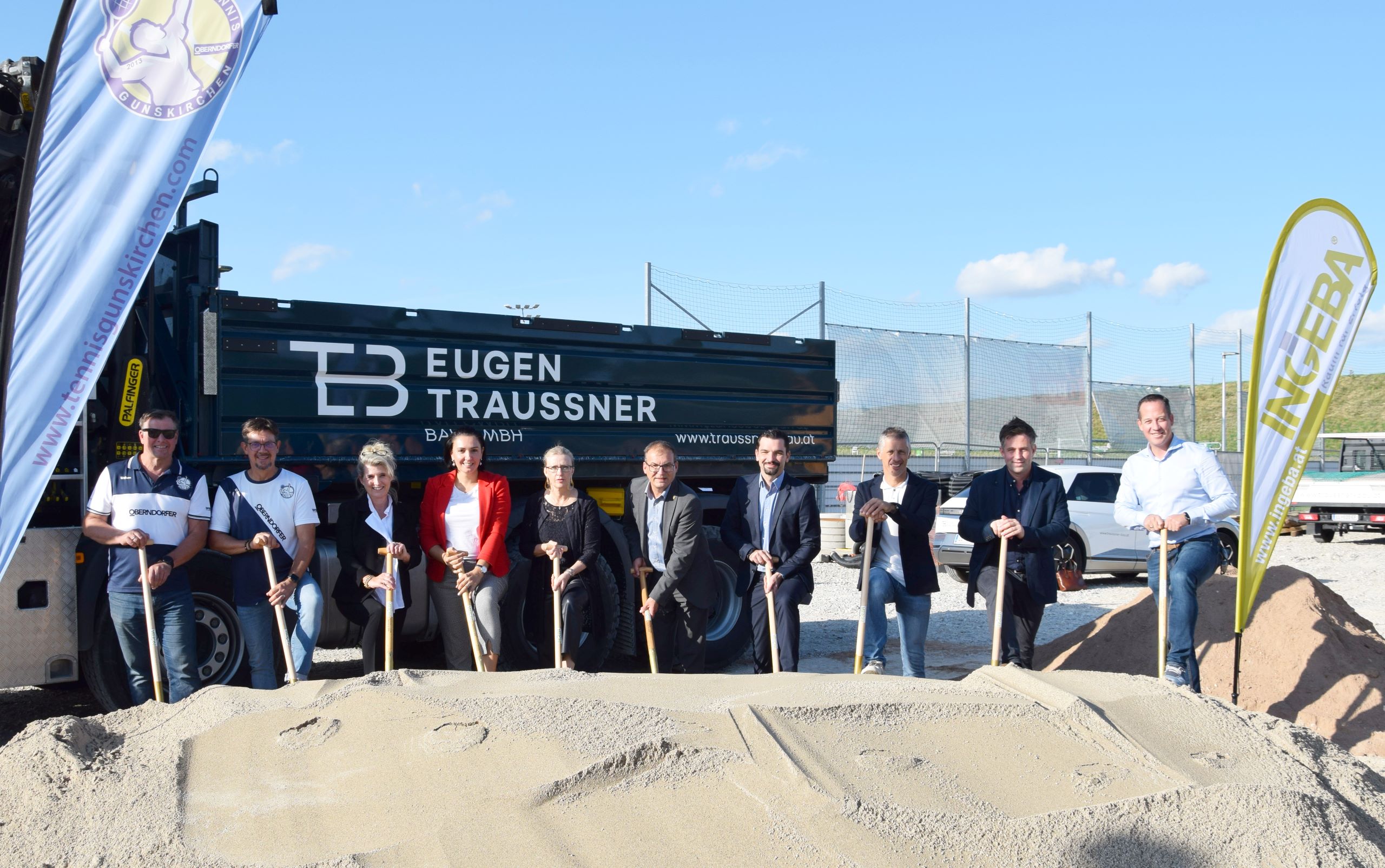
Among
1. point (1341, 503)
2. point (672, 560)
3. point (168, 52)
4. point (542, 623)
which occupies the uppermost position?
point (168, 52)

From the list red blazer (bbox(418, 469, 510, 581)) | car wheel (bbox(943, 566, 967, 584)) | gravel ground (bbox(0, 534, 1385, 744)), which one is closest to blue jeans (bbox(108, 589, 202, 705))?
gravel ground (bbox(0, 534, 1385, 744))

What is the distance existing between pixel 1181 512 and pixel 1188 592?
41cm

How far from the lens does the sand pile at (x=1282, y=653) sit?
618 cm

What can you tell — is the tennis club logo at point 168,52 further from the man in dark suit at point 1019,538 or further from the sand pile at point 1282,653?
the sand pile at point 1282,653

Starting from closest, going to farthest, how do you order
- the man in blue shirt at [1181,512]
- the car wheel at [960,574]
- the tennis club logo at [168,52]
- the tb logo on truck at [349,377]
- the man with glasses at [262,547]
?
the tennis club logo at [168,52]
the man with glasses at [262,547]
the man in blue shirt at [1181,512]
the tb logo on truck at [349,377]
the car wheel at [960,574]

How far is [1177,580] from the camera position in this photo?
5848mm

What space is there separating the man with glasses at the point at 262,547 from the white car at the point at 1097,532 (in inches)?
342

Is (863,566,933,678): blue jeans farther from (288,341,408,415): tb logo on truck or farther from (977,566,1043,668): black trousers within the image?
(288,341,408,415): tb logo on truck

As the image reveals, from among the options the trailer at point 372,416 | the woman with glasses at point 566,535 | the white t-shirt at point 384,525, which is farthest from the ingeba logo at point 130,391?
the woman with glasses at point 566,535

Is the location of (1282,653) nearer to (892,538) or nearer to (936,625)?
(892,538)

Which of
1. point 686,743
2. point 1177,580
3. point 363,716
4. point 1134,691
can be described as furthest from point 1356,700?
point 363,716

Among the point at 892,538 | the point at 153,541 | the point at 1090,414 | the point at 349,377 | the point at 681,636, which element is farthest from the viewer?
the point at 1090,414

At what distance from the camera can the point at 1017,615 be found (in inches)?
242

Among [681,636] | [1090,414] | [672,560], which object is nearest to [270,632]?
[672,560]
